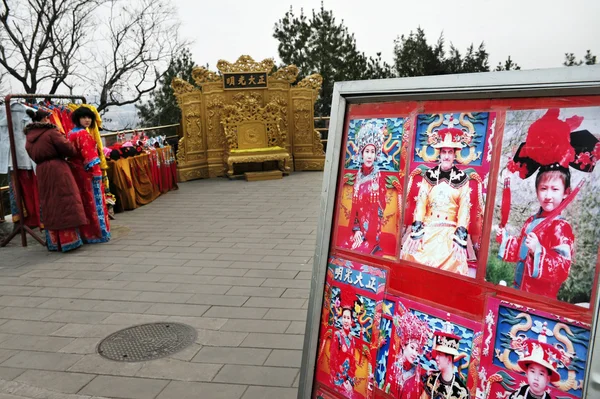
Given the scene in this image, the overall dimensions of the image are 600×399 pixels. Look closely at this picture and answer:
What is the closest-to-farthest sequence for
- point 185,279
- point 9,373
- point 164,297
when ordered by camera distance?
1. point 9,373
2. point 164,297
3. point 185,279

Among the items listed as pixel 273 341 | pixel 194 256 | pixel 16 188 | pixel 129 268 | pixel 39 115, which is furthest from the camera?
pixel 16 188

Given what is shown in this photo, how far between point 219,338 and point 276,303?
0.77m

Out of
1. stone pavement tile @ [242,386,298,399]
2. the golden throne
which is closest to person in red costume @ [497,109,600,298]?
stone pavement tile @ [242,386,298,399]

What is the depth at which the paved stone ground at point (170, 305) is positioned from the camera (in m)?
3.37

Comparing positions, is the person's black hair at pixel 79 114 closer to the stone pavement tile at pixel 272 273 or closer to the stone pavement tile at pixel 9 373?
the stone pavement tile at pixel 272 273

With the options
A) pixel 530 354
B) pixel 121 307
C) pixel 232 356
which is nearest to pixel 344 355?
pixel 530 354

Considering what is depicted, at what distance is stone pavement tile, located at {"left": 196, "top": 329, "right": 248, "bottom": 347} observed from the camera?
3.87m

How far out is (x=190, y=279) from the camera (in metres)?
5.43

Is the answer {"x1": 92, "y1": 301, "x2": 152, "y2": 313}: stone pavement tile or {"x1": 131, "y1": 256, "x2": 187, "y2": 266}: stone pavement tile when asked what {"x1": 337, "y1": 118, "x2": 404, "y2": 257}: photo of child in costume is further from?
{"x1": 131, "y1": 256, "x2": 187, "y2": 266}: stone pavement tile

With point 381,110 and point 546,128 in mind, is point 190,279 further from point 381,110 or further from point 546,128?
point 546,128

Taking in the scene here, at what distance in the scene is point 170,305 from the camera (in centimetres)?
472

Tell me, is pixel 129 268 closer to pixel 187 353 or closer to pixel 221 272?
pixel 221 272

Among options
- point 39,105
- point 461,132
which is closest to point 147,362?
point 461,132

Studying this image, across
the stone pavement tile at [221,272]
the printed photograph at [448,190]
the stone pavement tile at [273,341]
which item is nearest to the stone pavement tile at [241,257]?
the stone pavement tile at [221,272]
